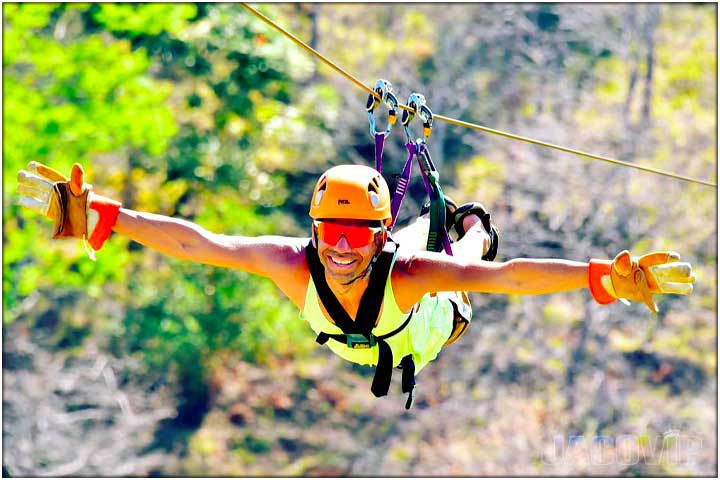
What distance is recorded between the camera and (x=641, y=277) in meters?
5.36

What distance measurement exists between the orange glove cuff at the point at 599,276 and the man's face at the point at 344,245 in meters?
0.94

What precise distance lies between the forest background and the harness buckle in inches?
462

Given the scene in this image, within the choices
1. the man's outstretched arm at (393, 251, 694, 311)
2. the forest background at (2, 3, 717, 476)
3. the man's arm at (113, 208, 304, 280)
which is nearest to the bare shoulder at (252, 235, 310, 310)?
the man's arm at (113, 208, 304, 280)

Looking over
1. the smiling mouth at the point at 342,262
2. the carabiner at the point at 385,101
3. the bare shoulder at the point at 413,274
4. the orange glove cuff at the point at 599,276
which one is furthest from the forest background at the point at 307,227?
the orange glove cuff at the point at 599,276

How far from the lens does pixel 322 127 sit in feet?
62.0

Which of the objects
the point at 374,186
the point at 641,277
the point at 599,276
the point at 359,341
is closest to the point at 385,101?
the point at 374,186

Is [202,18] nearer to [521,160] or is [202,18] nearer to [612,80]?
[521,160]

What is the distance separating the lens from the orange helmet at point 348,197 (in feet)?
19.4

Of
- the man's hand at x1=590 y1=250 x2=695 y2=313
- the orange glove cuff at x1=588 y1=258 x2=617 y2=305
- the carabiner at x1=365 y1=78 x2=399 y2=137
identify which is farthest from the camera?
the carabiner at x1=365 y1=78 x2=399 y2=137

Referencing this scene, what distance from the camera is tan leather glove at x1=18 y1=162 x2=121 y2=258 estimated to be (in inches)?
234

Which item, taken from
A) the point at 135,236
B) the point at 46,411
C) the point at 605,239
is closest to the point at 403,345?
the point at 135,236

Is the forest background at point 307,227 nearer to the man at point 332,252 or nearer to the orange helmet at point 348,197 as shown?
the man at point 332,252

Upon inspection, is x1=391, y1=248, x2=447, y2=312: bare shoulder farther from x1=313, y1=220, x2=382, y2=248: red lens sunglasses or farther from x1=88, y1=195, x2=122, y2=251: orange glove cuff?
x1=88, y1=195, x2=122, y2=251: orange glove cuff

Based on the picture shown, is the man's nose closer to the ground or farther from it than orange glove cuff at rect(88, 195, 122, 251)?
closer to the ground
